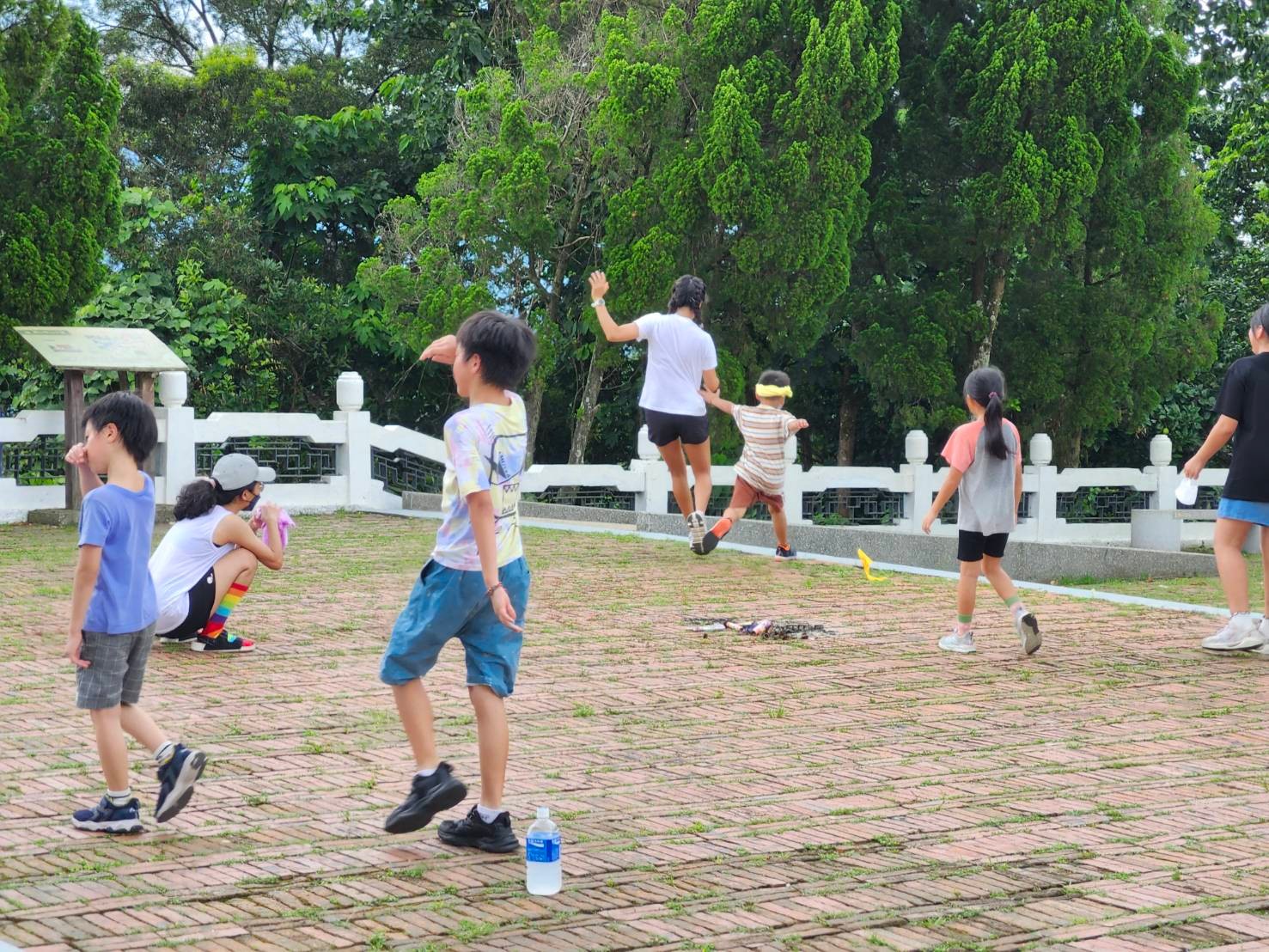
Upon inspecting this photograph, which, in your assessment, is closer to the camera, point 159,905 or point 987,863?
point 159,905

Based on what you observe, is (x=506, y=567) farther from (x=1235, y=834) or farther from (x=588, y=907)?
(x=1235, y=834)

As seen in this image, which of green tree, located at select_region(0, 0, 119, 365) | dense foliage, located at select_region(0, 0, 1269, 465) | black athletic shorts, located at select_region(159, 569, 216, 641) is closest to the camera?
black athletic shorts, located at select_region(159, 569, 216, 641)

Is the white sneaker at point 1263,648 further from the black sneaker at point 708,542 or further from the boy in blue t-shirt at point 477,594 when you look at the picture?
the boy in blue t-shirt at point 477,594

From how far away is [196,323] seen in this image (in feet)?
73.7

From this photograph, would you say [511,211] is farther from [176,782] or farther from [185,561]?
[176,782]

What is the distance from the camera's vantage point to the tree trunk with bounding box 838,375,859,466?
2381 cm

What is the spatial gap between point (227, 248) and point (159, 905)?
1985 cm

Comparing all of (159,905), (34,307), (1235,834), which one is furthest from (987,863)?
(34,307)

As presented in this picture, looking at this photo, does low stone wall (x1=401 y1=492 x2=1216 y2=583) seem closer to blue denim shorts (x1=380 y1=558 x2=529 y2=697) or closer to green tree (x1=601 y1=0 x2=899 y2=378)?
green tree (x1=601 y1=0 x2=899 y2=378)

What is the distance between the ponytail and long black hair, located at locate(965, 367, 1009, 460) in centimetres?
382

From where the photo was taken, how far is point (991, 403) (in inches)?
353

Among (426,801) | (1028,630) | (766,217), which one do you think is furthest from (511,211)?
(426,801)

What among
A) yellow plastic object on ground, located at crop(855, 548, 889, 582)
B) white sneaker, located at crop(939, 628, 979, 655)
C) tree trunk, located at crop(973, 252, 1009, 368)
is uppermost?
tree trunk, located at crop(973, 252, 1009, 368)

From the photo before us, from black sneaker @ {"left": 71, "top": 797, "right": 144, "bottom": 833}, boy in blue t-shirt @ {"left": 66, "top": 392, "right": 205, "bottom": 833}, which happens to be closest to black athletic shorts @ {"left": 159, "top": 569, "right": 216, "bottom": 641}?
boy in blue t-shirt @ {"left": 66, "top": 392, "right": 205, "bottom": 833}
